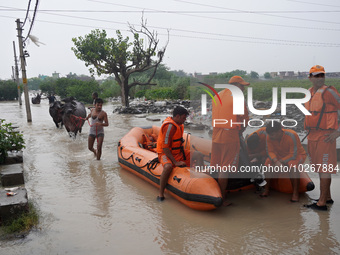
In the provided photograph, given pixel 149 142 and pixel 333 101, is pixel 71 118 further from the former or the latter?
pixel 333 101

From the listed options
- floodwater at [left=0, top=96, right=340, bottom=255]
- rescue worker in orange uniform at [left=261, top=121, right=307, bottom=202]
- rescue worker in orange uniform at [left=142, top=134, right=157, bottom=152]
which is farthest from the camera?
rescue worker in orange uniform at [left=142, top=134, right=157, bottom=152]

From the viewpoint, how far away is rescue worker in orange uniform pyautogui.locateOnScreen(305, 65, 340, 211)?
4.22 meters

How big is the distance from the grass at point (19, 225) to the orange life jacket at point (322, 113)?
407 cm

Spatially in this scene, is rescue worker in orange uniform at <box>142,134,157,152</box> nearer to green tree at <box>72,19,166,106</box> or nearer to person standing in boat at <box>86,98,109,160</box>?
person standing in boat at <box>86,98,109,160</box>

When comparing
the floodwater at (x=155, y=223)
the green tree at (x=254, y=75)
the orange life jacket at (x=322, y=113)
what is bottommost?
the floodwater at (x=155, y=223)

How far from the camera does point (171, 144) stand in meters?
5.07

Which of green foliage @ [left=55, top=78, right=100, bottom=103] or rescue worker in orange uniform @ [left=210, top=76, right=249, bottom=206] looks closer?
rescue worker in orange uniform @ [left=210, top=76, right=249, bottom=206]

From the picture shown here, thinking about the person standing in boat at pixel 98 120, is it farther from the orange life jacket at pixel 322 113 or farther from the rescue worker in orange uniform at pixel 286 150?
the orange life jacket at pixel 322 113

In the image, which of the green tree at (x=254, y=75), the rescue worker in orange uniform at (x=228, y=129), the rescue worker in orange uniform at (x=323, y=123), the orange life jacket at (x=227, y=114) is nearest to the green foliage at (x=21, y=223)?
the rescue worker in orange uniform at (x=228, y=129)

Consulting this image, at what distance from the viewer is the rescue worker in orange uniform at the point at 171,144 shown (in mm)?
4941

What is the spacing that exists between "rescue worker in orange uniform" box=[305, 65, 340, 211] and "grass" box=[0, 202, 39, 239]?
3972mm

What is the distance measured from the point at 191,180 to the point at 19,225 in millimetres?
2422

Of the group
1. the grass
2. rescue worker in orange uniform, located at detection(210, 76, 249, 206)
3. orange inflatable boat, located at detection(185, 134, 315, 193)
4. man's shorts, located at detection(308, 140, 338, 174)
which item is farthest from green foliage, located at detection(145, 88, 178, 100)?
the grass

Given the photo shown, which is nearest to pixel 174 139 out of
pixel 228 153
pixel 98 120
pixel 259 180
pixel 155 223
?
pixel 228 153
